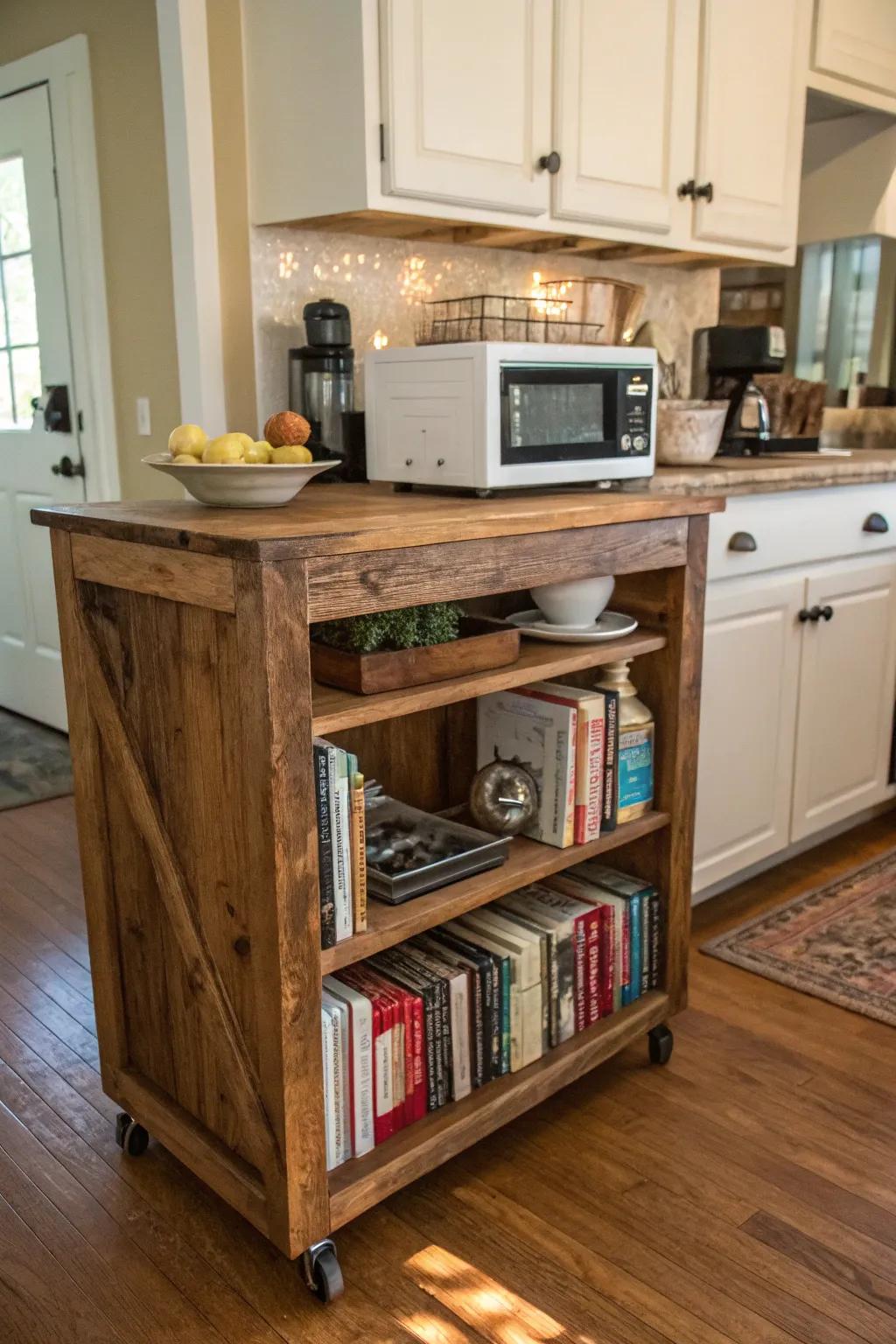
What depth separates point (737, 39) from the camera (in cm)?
250

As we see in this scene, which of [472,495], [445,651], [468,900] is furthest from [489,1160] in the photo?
[472,495]

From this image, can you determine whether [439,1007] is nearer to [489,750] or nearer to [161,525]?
[489,750]

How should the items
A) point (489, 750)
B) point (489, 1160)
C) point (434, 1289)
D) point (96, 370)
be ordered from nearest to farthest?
point (434, 1289) → point (489, 1160) → point (489, 750) → point (96, 370)

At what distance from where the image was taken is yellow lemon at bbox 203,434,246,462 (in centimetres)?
142

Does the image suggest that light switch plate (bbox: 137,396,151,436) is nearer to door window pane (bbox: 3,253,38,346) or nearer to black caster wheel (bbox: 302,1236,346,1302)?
door window pane (bbox: 3,253,38,346)

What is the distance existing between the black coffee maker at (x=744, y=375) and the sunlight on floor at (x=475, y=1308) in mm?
1951

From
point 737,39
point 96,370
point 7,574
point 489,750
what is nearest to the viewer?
point 489,750

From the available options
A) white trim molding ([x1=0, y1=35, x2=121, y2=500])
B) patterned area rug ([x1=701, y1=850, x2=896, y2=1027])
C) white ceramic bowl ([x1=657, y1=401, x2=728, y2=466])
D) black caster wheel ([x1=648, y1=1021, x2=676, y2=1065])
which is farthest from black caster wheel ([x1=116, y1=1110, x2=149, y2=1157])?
white trim molding ([x1=0, y1=35, x2=121, y2=500])

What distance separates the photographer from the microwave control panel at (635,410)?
6.17ft

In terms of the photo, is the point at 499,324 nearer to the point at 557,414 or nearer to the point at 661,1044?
the point at 557,414

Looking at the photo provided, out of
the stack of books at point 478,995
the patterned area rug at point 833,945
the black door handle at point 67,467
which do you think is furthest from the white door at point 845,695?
the black door handle at point 67,467

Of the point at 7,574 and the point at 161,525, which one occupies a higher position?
the point at 161,525

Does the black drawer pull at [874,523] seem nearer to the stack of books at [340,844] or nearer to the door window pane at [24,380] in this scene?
the stack of books at [340,844]

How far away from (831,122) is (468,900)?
277 centimetres
